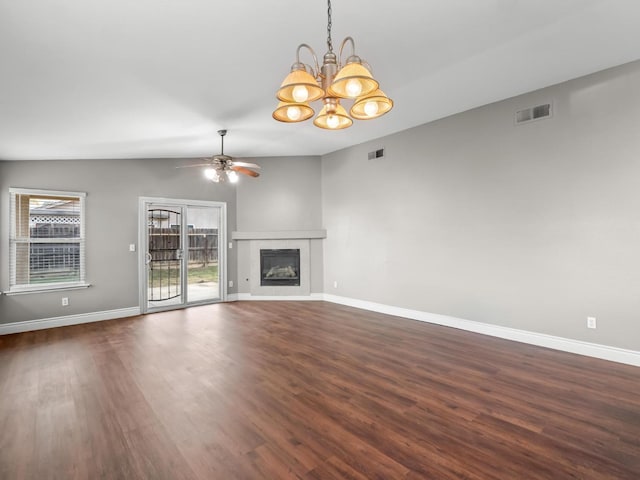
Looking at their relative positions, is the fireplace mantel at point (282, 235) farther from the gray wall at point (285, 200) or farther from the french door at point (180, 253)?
the french door at point (180, 253)

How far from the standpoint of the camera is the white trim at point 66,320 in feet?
15.6

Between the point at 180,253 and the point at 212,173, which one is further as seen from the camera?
the point at 180,253

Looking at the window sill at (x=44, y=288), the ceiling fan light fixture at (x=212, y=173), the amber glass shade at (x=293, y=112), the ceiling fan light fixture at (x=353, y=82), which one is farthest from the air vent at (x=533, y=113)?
the window sill at (x=44, y=288)

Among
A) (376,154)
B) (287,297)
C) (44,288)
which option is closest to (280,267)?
(287,297)

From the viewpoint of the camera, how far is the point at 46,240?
5.00 metres

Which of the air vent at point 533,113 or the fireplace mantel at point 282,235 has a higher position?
the air vent at point 533,113

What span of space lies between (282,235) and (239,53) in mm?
4331

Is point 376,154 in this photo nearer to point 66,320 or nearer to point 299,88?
point 299,88

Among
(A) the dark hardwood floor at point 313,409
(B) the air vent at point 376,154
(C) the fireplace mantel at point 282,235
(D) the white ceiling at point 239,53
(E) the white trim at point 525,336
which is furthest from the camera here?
(C) the fireplace mantel at point 282,235

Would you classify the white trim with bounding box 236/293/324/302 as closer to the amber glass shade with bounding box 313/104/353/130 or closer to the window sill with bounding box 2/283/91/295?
the window sill with bounding box 2/283/91/295

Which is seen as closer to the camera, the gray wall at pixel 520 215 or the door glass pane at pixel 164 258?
the gray wall at pixel 520 215

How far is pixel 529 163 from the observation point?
3982mm

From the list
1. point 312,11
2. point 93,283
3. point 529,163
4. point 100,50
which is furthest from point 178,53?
point 93,283

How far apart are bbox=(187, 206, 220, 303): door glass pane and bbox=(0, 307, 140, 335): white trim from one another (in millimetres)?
1155
